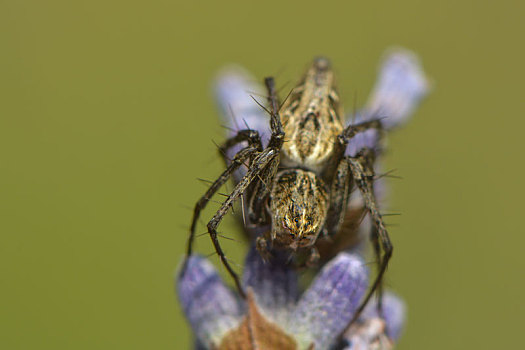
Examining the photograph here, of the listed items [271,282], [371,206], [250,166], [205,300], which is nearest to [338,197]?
[371,206]

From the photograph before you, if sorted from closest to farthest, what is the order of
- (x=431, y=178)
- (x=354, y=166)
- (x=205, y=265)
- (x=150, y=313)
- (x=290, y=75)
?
(x=354, y=166)
(x=205, y=265)
(x=150, y=313)
(x=431, y=178)
(x=290, y=75)

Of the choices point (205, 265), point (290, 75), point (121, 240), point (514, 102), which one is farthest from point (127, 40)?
point (205, 265)

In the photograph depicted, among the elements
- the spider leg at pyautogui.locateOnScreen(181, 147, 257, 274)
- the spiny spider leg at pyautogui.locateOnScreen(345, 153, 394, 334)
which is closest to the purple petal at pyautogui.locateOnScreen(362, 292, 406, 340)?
the spiny spider leg at pyautogui.locateOnScreen(345, 153, 394, 334)

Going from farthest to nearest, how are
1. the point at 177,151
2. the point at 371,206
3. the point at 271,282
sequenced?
the point at 177,151, the point at 271,282, the point at 371,206

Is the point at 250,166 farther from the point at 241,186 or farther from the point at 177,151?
the point at 177,151

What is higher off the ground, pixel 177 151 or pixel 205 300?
pixel 205 300

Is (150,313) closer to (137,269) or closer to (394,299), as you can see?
(137,269)
